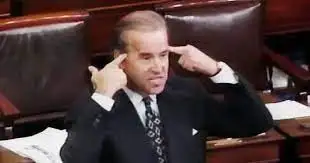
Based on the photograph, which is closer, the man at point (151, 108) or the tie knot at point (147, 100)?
the man at point (151, 108)

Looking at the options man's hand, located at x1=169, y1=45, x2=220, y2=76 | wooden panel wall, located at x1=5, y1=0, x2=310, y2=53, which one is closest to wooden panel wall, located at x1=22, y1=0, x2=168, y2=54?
wooden panel wall, located at x1=5, y1=0, x2=310, y2=53

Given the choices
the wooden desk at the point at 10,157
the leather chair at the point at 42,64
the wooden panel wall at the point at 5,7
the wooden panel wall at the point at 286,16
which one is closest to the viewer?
the wooden desk at the point at 10,157

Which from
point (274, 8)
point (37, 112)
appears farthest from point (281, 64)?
point (37, 112)

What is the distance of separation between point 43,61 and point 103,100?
3.32 feet

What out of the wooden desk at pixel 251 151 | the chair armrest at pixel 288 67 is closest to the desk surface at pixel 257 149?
the wooden desk at pixel 251 151

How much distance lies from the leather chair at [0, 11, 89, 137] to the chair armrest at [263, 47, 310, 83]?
28.7 inches

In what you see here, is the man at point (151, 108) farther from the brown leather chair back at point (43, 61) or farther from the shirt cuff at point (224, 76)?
the brown leather chair back at point (43, 61)

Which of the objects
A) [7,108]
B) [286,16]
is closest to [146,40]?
[7,108]

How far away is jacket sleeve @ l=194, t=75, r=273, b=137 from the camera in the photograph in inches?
90.5

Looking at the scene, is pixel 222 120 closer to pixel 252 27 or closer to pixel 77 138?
pixel 77 138

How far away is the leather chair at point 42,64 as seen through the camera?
3.07 metres

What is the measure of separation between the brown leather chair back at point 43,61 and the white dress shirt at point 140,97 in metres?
0.94

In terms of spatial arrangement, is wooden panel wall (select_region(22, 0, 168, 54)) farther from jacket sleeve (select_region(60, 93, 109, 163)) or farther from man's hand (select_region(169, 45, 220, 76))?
jacket sleeve (select_region(60, 93, 109, 163))

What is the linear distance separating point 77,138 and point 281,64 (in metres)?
1.37
